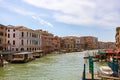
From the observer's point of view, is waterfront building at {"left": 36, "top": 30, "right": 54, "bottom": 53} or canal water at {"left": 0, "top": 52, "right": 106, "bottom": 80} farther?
waterfront building at {"left": 36, "top": 30, "right": 54, "bottom": 53}

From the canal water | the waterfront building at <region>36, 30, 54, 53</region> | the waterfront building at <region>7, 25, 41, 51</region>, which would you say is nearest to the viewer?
the canal water

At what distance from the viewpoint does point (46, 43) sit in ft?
318

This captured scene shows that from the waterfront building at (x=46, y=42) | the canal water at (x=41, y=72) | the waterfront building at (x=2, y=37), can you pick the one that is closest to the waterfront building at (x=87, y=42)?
the waterfront building at (x=46, y=42)

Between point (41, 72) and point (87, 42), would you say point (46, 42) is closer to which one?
point (41, 72)

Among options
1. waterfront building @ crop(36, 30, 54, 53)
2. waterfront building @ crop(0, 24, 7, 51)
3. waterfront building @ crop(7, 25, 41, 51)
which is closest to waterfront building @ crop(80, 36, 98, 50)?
waterfront building @ crop(36, 30, 54, 53)

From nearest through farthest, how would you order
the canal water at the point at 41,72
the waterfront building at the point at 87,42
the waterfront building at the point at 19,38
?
the canal water at the point at 41,72 < the waterfront building at the point at 19,38 < the waterfront building at the point at 87,42

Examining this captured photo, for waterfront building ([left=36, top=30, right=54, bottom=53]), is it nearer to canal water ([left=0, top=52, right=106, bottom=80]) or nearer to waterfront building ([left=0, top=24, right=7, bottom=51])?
waterfront building ([left=0, top=24, right=7, bottom=51])

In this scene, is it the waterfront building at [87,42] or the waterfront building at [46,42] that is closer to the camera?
the waterfront building at [46,42]

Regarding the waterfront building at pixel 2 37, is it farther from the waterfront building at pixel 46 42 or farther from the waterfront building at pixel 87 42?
the waterfront building at pixel 87 42

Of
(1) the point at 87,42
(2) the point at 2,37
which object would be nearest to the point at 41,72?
(2) the point at 2,37

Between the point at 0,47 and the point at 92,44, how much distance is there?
13959 centimetres

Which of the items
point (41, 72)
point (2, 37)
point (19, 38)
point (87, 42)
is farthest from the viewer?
point (87, 42)

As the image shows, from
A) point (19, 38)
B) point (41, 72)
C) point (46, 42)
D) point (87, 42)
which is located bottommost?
point (41, 72)

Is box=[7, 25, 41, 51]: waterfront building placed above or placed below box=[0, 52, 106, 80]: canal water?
above
